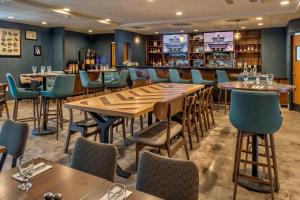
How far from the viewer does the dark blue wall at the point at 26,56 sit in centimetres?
831

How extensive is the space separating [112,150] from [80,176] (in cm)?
26

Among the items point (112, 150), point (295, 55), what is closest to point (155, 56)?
point (295, 55)

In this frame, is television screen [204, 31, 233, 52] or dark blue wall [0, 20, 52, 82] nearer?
dark blue wall [0, 20, 52, 82]

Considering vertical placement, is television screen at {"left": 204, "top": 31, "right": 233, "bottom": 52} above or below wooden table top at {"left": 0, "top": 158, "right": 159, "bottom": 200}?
above

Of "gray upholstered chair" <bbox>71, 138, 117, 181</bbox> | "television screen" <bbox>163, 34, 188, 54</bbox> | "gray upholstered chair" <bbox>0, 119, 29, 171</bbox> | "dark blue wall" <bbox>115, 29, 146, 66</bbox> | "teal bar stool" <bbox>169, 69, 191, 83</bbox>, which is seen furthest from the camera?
"television screen" <bbox>163, 34, 188, 54</bbox>

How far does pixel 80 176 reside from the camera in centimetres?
137

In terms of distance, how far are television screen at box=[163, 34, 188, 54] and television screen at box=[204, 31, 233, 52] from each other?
92cm

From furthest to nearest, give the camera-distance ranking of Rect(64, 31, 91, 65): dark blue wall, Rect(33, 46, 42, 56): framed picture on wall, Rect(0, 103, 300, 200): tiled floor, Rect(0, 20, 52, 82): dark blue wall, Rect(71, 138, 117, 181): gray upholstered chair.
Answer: Rect(64, 31, 91, 65): dark blue wall < Rect(33, 46, 42, 56): framed picture on wall < Rect(0, 20, 52, 82): dark blue wall < Rect(0, 103, 300, 200): tiled floor < Rect(71, 138, 117, 181): gray upholstered chair

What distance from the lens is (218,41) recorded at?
10.3m

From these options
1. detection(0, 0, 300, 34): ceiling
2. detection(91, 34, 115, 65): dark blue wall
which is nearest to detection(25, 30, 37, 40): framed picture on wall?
detection(0, 0, 300, 34): ceiling

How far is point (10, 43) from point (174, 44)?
6287 mm

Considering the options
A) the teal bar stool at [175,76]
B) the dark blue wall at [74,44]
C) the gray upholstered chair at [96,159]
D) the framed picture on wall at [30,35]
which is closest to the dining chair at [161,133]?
the gray upholstered chair at [96,159]

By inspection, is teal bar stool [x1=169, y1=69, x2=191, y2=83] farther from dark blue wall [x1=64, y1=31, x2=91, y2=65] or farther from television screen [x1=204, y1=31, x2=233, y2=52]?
dark blue wall [x1=64, y1=31, x2=91, y2=65]

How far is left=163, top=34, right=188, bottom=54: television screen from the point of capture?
11.0m
